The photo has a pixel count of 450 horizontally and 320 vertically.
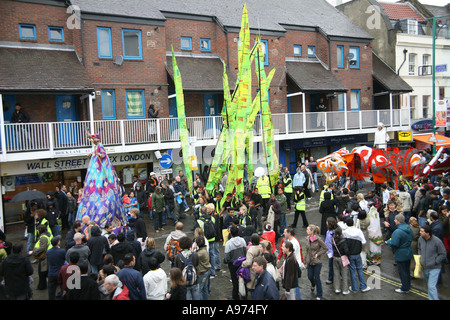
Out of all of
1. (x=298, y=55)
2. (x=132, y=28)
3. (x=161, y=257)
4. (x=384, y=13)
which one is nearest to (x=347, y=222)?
(x=161, y=257)

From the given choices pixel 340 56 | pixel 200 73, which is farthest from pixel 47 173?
pixel 340 56

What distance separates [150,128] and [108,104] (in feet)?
7.50

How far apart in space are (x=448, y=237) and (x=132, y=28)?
1535 centimetres

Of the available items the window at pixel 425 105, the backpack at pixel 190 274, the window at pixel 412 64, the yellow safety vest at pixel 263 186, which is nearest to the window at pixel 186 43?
the yellow safety vest at pixel 263 186

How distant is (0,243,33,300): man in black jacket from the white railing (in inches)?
313

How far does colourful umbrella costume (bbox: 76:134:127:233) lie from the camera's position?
10828 mm

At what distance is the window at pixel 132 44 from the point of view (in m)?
17.8

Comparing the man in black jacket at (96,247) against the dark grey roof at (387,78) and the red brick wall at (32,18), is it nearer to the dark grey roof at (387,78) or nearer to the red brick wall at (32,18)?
the red brick wall at (32,18)

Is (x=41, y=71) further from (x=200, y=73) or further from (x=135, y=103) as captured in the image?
(x=200, y=73)

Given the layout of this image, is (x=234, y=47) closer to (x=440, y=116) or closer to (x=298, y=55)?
(x=298, y=55)

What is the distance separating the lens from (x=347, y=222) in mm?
7805

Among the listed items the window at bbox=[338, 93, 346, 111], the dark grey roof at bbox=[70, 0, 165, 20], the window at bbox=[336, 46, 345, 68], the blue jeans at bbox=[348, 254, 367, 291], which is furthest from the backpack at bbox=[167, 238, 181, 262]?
the window at bbox=[336, 46, 345, 68]

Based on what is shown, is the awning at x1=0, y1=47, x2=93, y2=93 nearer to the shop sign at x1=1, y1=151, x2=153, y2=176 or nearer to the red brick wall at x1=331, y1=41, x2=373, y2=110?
the shop sign at x1=1, y1=151, x2=153, y2=176

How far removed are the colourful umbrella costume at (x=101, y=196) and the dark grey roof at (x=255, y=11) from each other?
27.0ft
